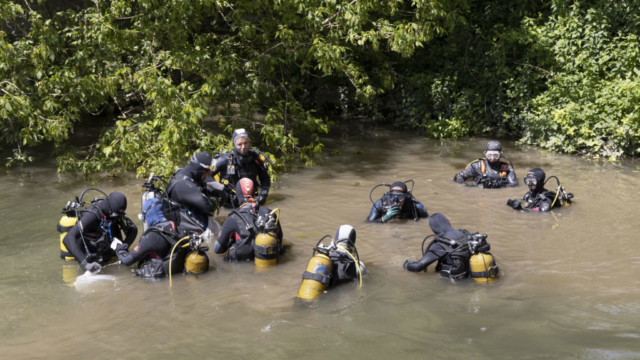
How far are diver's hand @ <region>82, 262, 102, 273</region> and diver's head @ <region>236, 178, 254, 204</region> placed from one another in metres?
2.38

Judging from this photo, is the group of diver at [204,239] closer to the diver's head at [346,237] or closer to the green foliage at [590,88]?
the diver's head at [346,237]

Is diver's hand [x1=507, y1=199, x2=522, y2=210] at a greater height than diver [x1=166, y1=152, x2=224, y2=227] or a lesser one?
lesser

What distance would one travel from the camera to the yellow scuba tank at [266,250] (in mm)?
6711

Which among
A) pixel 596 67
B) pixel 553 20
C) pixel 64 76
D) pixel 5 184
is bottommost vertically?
pixel 5 184

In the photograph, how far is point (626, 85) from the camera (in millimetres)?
12148

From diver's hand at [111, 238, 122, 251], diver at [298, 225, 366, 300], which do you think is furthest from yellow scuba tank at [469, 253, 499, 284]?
diver's hand at [111, 238, 122, 251]

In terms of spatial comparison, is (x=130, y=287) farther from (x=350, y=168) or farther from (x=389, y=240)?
(x=350, y=168)

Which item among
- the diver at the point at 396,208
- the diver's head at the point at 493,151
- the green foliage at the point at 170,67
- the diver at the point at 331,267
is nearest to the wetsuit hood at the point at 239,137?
the green foliage at the point at 170,67

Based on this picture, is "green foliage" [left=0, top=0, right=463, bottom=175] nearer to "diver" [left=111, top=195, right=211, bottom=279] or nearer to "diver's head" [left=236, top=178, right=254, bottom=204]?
"diver's head" [left=236, top=178, right=254, bottom=204]

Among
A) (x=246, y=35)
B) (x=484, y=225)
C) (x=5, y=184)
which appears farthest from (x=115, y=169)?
(x=484, y=225)

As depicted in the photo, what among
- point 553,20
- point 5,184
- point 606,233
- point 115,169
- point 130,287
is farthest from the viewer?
point 553,20

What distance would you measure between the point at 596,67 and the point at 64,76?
11370mm

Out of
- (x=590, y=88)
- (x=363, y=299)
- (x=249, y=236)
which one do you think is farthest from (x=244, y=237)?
(x=590, y=88)

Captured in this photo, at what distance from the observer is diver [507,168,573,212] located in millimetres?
8852
